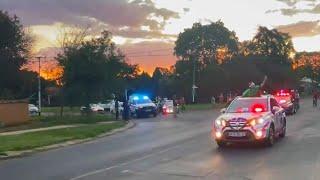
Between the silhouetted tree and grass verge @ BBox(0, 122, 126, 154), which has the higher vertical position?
the silhouetted tree

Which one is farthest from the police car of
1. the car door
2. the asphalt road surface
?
the car door

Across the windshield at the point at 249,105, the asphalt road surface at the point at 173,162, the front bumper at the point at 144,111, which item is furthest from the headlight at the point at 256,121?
the front bumper at the point at 144,111

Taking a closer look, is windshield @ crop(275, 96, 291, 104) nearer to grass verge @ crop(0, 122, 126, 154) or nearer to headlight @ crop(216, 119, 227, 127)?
grass verge @ crop(0, 122, 126, 154)

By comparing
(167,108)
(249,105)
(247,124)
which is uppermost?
(249,105)

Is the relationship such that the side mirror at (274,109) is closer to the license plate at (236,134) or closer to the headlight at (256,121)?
the headlight at (256,121)

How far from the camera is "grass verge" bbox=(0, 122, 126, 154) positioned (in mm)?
21981

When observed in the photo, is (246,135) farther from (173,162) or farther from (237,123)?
(173,162)

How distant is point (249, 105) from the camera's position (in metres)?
19.9

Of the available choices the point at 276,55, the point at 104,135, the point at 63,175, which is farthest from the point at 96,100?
the point at 276,55

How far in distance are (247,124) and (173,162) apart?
3.78 metres

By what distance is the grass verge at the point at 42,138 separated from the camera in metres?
22.0

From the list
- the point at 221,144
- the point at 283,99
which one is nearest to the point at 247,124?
the point at 221,144

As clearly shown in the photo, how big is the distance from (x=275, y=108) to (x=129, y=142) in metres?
5.92

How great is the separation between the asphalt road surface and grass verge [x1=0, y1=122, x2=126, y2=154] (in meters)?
1.50
